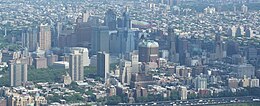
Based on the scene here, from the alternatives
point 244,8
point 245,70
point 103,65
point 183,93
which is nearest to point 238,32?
point 244,8

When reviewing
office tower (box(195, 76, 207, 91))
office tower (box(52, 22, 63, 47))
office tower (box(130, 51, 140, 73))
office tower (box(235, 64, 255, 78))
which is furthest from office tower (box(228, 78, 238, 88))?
office tower (box(52, 22, 63, 47))

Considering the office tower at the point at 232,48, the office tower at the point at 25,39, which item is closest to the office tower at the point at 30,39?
the office tower at the point at 25,39

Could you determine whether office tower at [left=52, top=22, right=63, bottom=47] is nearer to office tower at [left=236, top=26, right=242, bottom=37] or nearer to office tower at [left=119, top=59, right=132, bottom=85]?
office tower at [left=119, top=59, right=132, bottom=85]

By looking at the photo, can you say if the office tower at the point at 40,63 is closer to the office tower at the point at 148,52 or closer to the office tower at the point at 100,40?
the office tower at the point at 100,40

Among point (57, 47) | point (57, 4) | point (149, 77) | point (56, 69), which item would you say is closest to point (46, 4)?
point (57, 4)

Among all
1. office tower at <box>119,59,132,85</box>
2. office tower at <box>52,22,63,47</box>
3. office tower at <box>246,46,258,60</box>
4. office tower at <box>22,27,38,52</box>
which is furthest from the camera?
office tower at <box>52,22,63,47</box>

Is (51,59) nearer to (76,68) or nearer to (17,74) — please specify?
(76,68)
